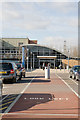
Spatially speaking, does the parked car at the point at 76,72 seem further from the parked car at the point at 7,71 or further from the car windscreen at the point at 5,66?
the car windscreen at the point at 5,66

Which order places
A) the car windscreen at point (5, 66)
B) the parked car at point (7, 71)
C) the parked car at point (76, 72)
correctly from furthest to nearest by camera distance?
the parked car at point (76, 72) → the car windscreen at point (5, 66) → the parked car at point (7, 71)

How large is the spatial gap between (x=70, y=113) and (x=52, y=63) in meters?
63.2

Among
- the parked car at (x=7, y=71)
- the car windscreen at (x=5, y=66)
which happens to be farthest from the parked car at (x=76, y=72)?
the car windscreen at (x=5, y=66)

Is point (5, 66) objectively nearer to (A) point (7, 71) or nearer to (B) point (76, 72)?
(A) point (7, 71)

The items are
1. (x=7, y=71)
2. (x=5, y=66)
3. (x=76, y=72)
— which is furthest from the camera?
(x=76, y=72)

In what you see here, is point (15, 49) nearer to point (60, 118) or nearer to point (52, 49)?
point (52, 49)

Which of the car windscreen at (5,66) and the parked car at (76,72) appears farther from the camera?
the parked car at (76,72)

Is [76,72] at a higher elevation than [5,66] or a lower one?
lower

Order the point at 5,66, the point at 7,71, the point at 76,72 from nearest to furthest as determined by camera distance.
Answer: the point at 7,71 < the point at 5,66 < the point at 76,72

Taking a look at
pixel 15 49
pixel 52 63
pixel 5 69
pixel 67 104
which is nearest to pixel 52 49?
pixel 52 63

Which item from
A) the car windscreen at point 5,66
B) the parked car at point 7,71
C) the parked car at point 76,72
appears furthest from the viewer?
the parked car at point 76,72

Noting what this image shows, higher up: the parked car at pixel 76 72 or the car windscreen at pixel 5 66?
the car windscreen at pixel 5 66

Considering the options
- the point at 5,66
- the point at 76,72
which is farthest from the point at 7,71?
the point at 76,72

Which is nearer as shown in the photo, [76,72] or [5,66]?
[5,66]
